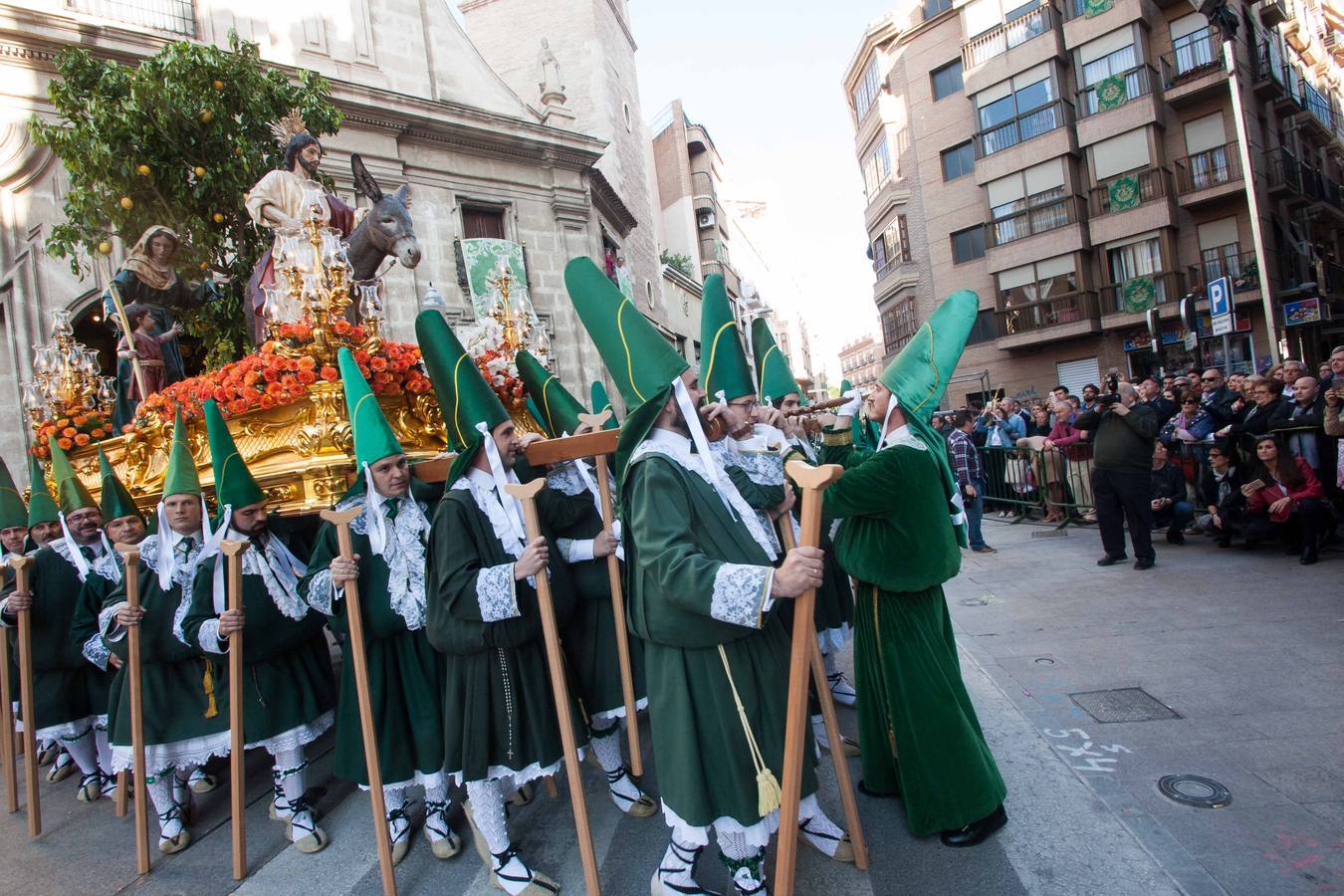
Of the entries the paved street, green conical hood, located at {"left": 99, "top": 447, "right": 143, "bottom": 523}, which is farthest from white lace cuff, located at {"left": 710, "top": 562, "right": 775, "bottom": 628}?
green conical hood, located at {"left": 99, "top": 447, "right": 143, "bottom": 523}

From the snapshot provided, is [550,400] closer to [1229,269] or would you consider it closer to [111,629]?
[111,629]

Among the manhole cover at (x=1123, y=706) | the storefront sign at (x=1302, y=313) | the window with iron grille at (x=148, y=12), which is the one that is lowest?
the manhole cover at (x=1123, y=706)

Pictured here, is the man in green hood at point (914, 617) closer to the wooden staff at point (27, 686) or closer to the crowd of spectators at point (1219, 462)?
the wooden staff at point (27, 686)

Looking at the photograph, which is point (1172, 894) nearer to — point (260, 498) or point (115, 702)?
point (260, 498)

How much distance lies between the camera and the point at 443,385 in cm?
350

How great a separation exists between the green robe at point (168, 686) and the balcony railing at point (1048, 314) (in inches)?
→ 1086

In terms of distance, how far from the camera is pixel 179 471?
4039mm

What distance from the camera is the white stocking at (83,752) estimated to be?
491 cm

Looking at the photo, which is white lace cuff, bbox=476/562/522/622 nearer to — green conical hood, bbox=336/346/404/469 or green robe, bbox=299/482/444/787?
green robe, bbox=299/482/444/787

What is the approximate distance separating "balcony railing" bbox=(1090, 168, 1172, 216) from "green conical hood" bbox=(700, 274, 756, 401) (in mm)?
26982

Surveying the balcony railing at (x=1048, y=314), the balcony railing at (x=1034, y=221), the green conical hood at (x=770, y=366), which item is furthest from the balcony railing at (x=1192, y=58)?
the green conical hood at (x=770, y=366)

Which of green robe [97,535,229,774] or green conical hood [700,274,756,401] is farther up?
green conical hood [700,274,756,401]

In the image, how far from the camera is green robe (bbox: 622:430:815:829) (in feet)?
8.27

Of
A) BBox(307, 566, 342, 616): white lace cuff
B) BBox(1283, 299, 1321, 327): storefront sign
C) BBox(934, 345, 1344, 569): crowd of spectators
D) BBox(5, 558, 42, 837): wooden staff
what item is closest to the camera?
BBox(307, 566, 342, 616): white lace cuff
